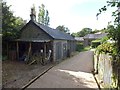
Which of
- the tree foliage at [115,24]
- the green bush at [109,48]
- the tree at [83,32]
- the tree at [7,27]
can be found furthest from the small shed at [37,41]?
the tree at [83,32]

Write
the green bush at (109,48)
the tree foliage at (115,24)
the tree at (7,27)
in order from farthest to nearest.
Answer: the tree at (7,27)
the green bush at (109,48)
the tree foliage at (115,24)

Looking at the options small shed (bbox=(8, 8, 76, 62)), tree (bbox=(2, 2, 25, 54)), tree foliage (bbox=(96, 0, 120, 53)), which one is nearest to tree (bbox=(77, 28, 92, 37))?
small shed (bbox=(8, 8, 76, 62))

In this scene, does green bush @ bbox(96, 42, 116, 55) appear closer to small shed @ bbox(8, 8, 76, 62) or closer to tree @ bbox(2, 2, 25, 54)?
small shed @ bbox(8, 8, 76, 62)

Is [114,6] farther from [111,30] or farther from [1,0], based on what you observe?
[1,0]

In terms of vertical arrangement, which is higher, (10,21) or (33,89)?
(10,21)

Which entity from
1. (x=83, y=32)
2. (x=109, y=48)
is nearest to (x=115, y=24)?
(x=109, y=48)

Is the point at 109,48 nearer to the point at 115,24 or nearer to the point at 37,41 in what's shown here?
the point at 115,24

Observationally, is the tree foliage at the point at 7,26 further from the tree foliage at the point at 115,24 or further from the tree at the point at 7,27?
the tree foliage at the point at 115,24

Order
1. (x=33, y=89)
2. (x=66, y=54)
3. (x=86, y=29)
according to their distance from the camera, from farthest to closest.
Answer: (x=86, y=29), (x=66, y=54), (x=33, y=89)

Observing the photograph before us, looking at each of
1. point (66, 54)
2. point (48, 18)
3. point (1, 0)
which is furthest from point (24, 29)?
point (48, 18)

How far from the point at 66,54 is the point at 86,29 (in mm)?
99314

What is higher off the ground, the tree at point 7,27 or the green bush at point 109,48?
the tree at point 7,27

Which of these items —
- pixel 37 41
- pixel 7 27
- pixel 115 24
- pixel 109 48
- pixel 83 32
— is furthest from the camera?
pixel 83 32

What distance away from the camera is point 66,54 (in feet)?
114
